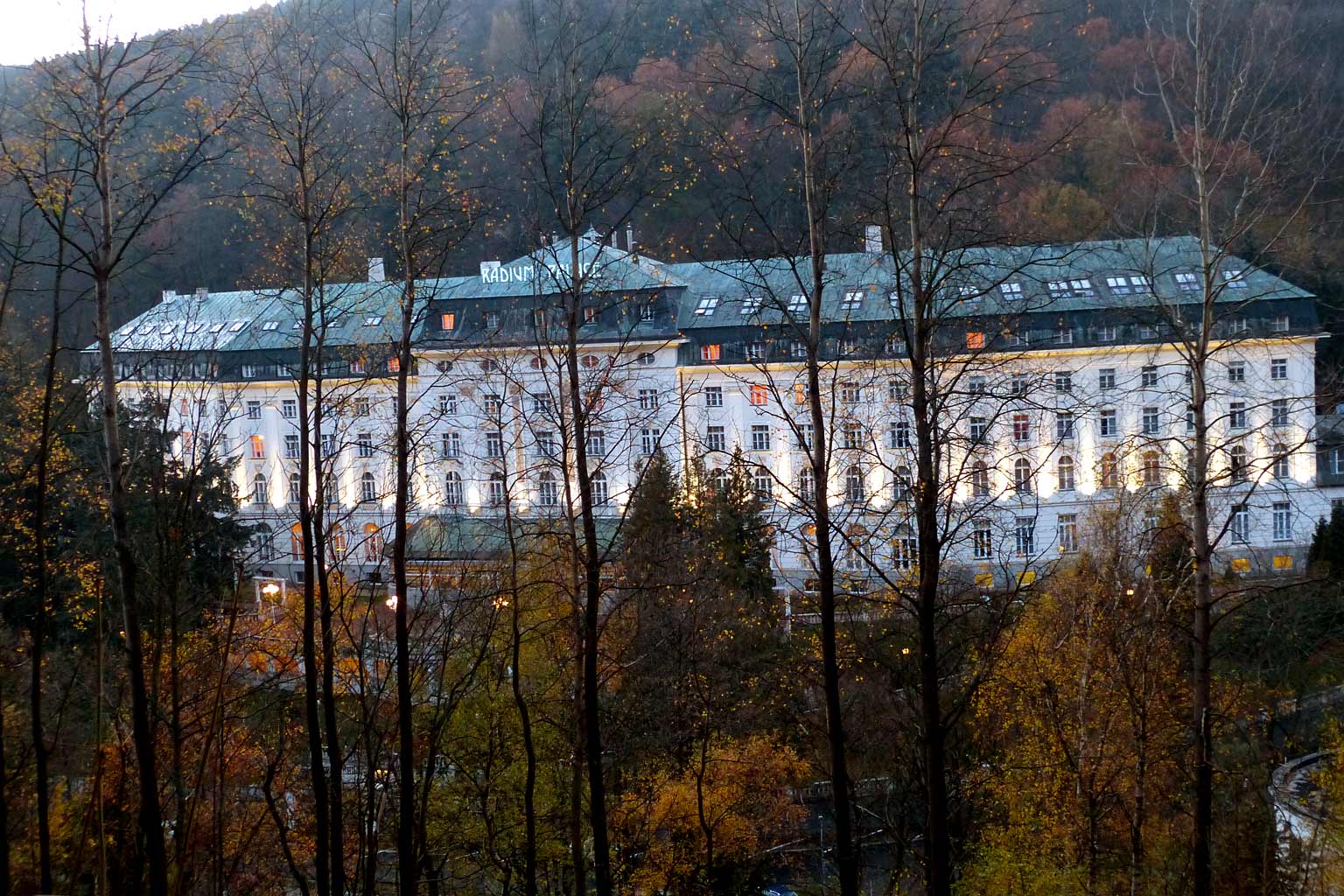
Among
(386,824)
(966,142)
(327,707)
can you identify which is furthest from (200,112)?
(386,824)

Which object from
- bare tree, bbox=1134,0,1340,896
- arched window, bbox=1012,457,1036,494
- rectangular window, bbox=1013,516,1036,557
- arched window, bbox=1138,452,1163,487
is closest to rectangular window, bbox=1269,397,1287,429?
bare tree, bbox=1134,0,1340,896

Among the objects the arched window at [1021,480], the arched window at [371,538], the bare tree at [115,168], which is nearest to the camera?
the arched window at [1021,480]

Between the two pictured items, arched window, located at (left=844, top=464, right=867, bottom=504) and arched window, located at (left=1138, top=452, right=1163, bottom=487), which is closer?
arched window, located at (left=844, top=464, right=867, bottom=504)

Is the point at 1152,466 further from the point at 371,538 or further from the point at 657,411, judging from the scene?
the point at 371,538

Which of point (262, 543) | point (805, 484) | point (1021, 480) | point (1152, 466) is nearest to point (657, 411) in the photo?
point (805, 484)

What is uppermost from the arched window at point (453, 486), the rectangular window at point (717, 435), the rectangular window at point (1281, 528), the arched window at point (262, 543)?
the rectangular window at point (717, 435)

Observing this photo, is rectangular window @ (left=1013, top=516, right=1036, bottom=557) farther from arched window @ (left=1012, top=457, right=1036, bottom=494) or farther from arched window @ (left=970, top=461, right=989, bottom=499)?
arched window @ (left=970, top=461, right=989, bottom=499)

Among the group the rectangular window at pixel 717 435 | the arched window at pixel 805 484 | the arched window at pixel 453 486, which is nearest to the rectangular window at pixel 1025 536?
the arched window at pixel 805 484

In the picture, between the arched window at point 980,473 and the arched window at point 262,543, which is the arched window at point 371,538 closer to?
the arched window at point 262,543

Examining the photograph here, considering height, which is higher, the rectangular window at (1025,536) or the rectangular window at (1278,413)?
the rectangular window at (1278,413)

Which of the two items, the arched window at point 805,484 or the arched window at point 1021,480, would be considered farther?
the arched window at point 805,484

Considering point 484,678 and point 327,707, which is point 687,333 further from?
point 327,707

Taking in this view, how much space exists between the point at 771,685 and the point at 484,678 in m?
5.31

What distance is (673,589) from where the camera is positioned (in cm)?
1666
